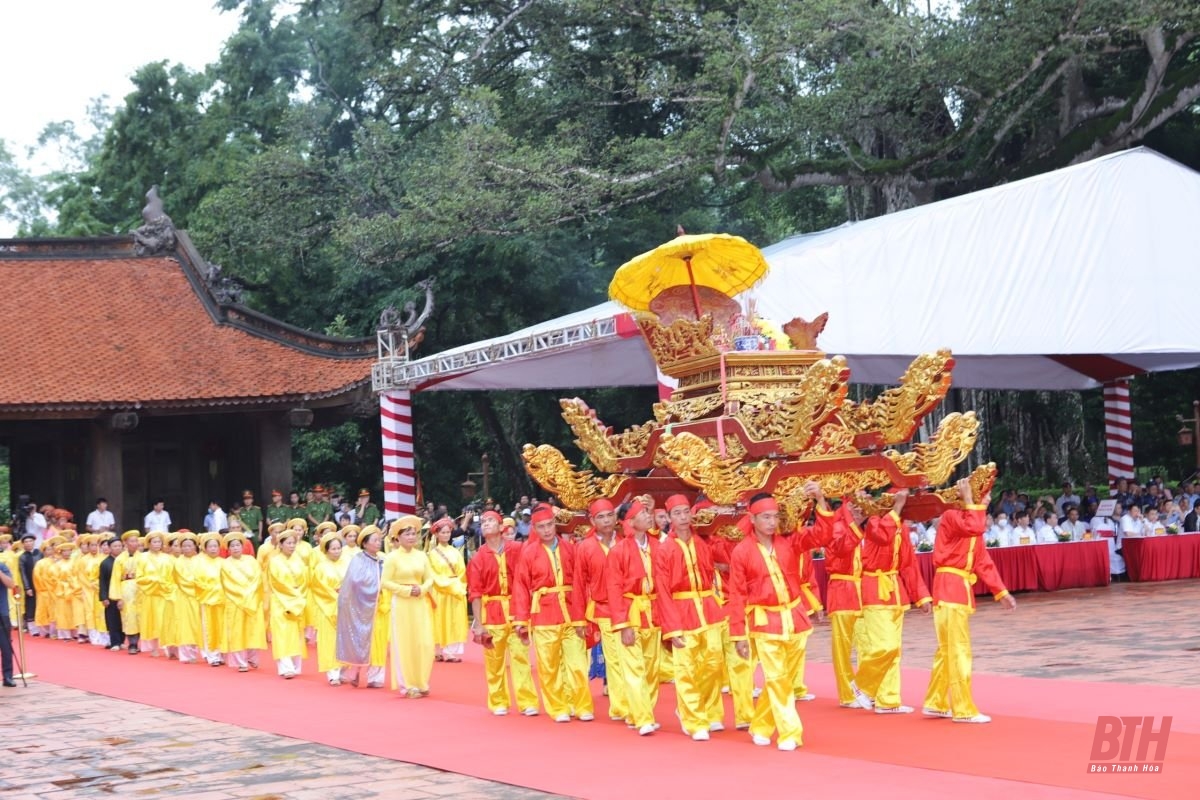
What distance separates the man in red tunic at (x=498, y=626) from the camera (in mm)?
9953


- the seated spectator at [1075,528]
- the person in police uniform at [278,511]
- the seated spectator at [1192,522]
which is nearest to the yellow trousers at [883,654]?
the seated spectator at [1075,528]

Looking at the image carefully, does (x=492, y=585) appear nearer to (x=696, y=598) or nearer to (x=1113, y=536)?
(x=696, y=598)

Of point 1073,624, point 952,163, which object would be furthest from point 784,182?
point 1073,624

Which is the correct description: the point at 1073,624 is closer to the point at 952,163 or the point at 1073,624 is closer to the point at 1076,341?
the point at 1076,341

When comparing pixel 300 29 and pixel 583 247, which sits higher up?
pixel 300 29

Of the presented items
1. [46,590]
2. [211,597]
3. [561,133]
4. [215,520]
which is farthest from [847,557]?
[561,133]

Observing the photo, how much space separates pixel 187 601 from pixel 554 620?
6.59m

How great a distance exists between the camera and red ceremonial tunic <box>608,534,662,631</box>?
354 inches

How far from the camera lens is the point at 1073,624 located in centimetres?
1359

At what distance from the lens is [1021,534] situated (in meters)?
17.7

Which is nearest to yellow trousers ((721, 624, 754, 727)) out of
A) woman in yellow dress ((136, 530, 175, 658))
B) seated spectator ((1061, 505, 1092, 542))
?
woman in yellow dress ((136, 530, 175, 658))

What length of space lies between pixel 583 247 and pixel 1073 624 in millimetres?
14079

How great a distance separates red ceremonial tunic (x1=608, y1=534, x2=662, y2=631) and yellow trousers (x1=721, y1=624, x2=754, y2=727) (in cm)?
49

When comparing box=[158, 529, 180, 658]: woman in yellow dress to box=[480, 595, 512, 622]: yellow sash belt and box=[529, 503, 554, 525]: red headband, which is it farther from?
box=[529, 503, 554, 525]: red headband
